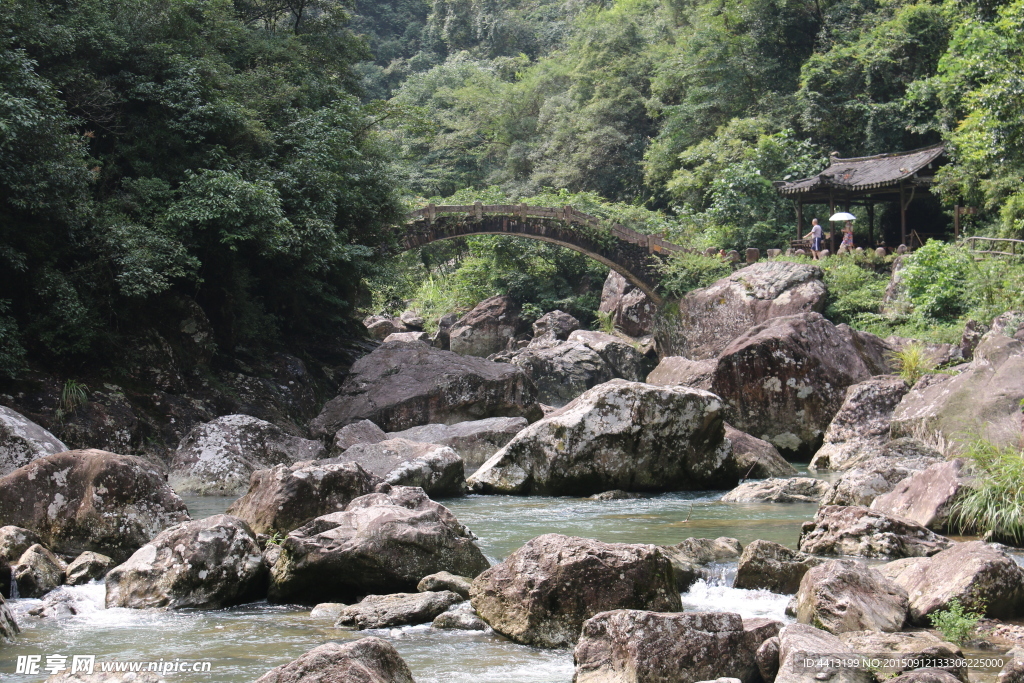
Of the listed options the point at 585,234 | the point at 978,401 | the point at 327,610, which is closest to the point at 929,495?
the point at 978,401

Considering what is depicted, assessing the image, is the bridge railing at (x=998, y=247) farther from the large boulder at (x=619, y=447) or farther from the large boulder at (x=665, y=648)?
the large boulder at (x=665, y=648)

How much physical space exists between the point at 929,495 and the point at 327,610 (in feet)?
18.7

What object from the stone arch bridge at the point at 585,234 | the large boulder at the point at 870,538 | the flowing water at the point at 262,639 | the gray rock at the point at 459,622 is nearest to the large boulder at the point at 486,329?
the stone arch bridge at the point at 585,234

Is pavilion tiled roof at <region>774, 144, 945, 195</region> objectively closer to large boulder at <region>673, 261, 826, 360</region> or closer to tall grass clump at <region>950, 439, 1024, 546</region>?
large boulder at <region>673, 261, 826, 360</region>

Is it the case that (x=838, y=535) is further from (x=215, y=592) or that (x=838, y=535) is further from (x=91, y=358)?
(x=91, y=358)

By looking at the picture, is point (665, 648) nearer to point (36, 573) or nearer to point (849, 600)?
point (849, 600)

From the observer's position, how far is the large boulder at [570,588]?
19.1 ft

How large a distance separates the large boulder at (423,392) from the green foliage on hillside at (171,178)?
2611 millimetres

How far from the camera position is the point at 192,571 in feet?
22.2

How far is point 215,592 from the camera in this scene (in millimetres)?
6758

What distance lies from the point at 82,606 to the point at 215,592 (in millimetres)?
928

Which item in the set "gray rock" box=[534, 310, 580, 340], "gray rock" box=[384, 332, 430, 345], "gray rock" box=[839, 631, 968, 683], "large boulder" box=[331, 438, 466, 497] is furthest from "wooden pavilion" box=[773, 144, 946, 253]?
"gray rock" box=[839, 631, 968, 683]

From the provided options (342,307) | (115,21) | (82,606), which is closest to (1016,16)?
(342,307)

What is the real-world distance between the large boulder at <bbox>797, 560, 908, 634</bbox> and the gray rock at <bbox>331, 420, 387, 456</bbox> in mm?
8425
